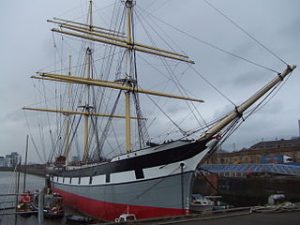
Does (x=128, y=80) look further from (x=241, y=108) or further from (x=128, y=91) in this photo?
(x=241, y=108)

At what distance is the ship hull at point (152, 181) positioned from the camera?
17672mm

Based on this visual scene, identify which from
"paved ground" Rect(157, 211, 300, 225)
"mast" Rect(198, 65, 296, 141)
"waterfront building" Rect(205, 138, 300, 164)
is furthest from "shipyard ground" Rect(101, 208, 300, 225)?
"waterfront building" Rect(205, 138, 300, 164)

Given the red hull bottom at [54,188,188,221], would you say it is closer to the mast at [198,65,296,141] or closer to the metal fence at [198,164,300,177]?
the mast at [198,65,296,141]

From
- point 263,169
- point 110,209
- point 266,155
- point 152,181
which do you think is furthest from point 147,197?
point 266,155

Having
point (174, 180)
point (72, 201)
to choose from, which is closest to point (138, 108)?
point (174, 180)

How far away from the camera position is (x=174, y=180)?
17.8 m

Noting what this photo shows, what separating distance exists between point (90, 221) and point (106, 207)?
1385 millimetres

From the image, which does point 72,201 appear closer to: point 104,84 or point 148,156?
point 104,84

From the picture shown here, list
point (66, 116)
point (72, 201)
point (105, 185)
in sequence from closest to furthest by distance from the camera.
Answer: point (105, 185), point (72, 201), point (66, 116)

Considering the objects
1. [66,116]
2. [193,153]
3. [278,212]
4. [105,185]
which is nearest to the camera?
[278,212]

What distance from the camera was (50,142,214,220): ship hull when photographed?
58.0 feet

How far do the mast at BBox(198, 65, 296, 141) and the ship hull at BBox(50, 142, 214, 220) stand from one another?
0.72 meters

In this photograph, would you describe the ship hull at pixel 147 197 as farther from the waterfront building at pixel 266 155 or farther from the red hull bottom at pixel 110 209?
the waterfront building at pixel 266 155

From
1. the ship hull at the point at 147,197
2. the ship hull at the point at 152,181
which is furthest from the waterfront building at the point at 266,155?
the ship hull at the point at 152,181
